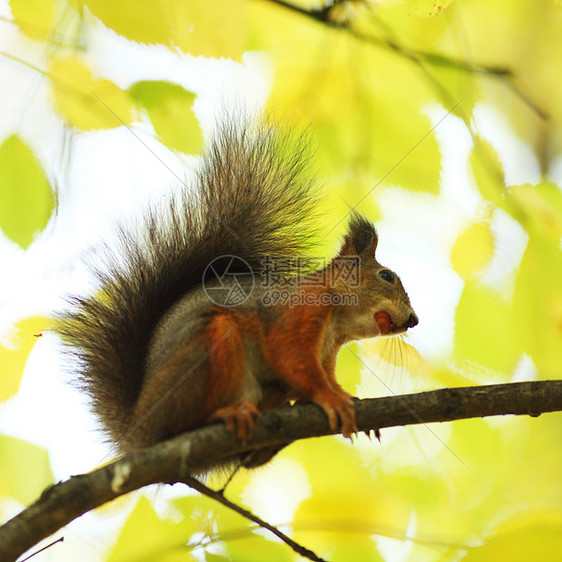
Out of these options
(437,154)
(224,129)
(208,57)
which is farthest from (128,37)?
(437,154)

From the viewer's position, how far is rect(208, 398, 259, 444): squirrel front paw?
1961 millimetres

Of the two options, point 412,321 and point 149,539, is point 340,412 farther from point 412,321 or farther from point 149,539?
point 149,539

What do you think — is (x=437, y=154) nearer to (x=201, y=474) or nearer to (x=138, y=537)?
(x=201, y=474)

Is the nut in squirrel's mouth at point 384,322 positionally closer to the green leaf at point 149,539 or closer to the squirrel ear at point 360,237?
the squirrel ear at point 360,237

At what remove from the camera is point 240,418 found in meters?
1.98

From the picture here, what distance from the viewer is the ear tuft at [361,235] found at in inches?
118

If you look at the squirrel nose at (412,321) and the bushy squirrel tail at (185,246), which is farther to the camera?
the squirrel nose at (412,321)

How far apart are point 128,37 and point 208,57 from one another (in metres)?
0.33

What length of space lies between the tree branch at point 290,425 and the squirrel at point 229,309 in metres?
0.07

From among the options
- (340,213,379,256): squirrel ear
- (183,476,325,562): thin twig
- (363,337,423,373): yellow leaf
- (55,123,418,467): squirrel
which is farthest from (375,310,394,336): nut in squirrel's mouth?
(183,476,325,562): thin twig

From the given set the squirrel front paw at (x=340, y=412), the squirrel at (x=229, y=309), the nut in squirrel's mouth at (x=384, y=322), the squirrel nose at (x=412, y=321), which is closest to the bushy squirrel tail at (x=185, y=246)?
the squirrel at (x=229, y=309)

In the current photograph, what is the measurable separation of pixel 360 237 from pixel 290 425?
1.25 metres

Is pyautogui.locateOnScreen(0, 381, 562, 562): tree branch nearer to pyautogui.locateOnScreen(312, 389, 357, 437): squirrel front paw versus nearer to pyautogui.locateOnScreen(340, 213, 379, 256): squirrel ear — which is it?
pyautogui.locateOnScreen(312, 389, 357, 437): squirrel front paw

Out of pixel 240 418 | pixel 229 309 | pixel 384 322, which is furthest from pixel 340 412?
pixel 384 322
